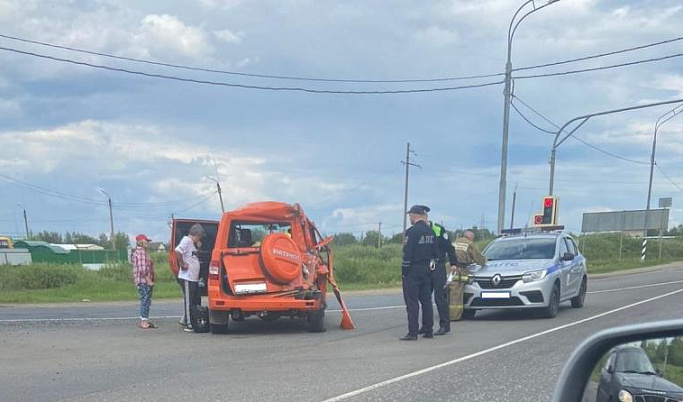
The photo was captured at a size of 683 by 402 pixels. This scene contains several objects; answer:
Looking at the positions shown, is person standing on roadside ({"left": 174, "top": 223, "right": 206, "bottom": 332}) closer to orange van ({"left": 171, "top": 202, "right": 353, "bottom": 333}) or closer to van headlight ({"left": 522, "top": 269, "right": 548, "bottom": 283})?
orange van ({"left": 171, "top": 202, "right": 353, "bottom": 333})

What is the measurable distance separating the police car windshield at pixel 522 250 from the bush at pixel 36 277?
22.2 m

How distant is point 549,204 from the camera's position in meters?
29.2

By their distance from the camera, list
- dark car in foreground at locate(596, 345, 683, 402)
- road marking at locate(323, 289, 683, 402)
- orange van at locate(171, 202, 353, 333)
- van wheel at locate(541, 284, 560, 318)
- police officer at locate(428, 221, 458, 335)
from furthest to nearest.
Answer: van wheel at locate(541, 284, 560, 318), orange van at locate(171, 202, 353, 333), police officer at locate(428, 221, 458, 335), road marking at locate(323, 289, 683, 402), dark car in foreground at locate(596, 345, 683, 402)

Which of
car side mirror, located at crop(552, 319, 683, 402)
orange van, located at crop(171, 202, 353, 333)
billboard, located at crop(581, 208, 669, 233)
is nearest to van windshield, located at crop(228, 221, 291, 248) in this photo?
orange van, located at crop(171, 202, 353, 333)

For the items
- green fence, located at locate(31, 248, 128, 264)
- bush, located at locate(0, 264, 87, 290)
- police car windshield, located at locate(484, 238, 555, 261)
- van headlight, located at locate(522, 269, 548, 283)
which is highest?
police car windshield, located at locate(484, 238, 555, 261)

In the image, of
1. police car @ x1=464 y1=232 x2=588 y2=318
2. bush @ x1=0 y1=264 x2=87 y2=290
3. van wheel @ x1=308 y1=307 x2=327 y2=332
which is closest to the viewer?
van wheel @ x1=308 y1=307 x2=327 y2=332

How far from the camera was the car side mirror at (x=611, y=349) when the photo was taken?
2709 millimetres

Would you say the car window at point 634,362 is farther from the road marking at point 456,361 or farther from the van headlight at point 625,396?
the road marking at point 456,361

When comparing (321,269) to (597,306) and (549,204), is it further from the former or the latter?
(549,204)

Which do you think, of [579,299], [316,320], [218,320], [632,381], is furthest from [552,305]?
[632,381]

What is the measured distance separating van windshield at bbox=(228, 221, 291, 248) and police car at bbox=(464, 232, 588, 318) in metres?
3.66

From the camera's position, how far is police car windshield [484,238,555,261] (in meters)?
15.2

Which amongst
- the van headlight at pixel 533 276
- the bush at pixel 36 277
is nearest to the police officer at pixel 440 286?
the van headlight at pixel 533 276

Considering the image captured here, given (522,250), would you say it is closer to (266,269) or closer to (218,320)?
(266,269)
